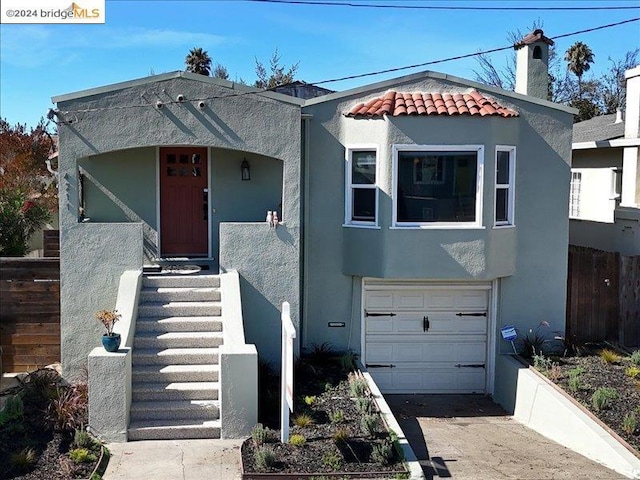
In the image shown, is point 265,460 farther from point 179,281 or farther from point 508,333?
point 508,333

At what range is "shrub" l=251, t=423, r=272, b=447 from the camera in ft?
29.9

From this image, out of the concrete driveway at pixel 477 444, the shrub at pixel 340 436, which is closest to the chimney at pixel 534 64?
the concrete driveway at pixel 477 444

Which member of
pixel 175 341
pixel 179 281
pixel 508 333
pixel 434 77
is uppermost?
pixel 434 77

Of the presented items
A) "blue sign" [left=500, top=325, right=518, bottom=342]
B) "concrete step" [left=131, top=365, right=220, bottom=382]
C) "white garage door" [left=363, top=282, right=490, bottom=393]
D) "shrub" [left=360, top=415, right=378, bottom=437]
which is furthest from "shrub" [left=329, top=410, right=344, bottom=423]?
"blue sign" [left=500, top=325, right=518, bottom=342]

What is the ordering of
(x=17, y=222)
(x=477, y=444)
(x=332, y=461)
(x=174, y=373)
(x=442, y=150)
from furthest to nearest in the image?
(x=17, y=222) → (x=442, y=150) → (x=477, y=444) → (x=174, y=373) → (x=332, y=461)

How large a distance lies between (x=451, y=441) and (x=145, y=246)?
23.0ft

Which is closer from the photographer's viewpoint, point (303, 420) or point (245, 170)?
point (303, 420)

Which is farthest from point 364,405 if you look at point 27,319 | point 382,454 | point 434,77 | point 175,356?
point 434,77

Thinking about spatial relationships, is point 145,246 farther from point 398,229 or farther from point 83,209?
point 398,229

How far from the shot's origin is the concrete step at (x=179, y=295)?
1166cm

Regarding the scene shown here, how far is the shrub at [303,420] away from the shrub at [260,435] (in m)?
0.48

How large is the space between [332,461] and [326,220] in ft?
18.9

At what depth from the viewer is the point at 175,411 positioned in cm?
991

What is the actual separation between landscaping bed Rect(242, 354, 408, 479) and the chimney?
7.53 meters
